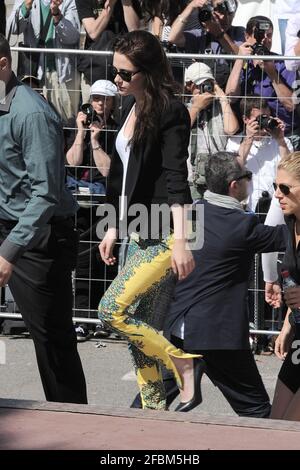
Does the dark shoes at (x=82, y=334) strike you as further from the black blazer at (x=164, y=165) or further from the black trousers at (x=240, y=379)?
the black blazer at (x=164, y=165)

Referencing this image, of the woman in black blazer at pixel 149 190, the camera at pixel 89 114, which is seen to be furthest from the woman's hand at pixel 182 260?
the camera at pixel 89 114

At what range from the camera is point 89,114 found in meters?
8.30

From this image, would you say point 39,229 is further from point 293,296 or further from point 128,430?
point 293,296

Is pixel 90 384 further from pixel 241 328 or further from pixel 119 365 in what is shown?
pixel 241 328

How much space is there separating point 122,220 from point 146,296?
1.39ft

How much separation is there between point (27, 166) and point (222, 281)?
4.04ft

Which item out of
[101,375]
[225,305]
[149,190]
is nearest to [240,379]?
[225,305]

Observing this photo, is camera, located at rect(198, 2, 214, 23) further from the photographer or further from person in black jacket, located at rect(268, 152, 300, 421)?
person in black jacket, located at rect(268, 152, 300, 421)

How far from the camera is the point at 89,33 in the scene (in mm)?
9258

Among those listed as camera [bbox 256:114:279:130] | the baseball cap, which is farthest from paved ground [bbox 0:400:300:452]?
the baseball cap

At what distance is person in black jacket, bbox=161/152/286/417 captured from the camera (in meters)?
5.70

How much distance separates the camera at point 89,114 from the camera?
8.29 meters

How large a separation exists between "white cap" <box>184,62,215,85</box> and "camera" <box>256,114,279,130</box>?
47 cm
